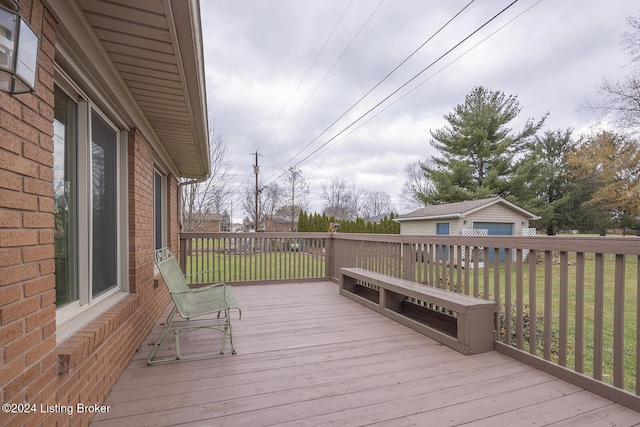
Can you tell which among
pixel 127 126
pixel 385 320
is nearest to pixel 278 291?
pixel 385 320

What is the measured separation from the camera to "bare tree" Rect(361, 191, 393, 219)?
107 ft

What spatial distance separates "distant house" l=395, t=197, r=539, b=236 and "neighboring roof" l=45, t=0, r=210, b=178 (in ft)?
37.8

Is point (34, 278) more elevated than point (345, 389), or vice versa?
point (34, 278)

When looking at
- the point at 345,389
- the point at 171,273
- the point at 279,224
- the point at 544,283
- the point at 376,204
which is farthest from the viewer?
the point at 376,204

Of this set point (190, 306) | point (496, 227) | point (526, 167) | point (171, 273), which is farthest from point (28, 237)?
point (526, 167)

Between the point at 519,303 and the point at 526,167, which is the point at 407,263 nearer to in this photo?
the point at 519,303

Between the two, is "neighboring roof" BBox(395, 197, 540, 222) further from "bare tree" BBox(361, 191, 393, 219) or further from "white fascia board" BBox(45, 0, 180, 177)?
"bare tree" BBox(361, 191, 393, 219)

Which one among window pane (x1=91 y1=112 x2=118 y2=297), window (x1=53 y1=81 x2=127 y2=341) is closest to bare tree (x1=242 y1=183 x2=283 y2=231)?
window pane (x1=91 y1=112 x2=118 y2=297)

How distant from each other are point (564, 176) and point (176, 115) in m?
24.7

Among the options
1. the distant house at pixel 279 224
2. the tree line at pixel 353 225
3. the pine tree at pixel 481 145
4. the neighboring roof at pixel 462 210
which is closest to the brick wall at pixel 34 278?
the neighboring roof at pixel 462 210

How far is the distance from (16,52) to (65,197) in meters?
1.23

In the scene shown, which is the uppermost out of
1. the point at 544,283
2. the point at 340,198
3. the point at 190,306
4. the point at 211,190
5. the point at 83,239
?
the point at 340,198

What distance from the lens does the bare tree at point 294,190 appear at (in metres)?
23.8

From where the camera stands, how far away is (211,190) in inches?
505
